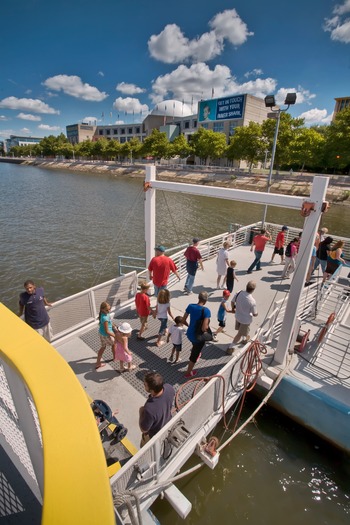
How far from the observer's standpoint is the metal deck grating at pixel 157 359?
17.3 ft

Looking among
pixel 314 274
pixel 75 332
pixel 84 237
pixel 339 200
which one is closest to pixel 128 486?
pixel 75 332

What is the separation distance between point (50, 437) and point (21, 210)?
30245mm

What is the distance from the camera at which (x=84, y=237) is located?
2016 centimetres

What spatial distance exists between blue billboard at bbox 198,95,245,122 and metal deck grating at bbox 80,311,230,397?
8012 centimetres

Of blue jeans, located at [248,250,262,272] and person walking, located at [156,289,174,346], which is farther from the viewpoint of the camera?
blue jeans, located at [248,250,262,272]

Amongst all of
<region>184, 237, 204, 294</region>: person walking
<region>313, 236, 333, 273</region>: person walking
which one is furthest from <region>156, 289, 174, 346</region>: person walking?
<region>313, 236, 333, 273</region>: person walking

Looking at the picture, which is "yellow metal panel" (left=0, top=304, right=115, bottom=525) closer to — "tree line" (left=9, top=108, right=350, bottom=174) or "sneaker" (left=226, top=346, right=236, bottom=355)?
"sneaker" (left=226, top=346, right=236, bottom=355)

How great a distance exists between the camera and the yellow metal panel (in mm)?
1076

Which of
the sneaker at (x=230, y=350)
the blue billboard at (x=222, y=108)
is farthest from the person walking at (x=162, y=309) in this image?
the blue billboard at (x=222, y=108)

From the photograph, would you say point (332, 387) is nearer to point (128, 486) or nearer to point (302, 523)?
point (302, 523)

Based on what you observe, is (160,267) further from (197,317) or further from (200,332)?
(200,332)

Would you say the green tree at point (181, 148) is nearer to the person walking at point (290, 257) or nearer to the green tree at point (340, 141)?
the green tree at point (340, 141)

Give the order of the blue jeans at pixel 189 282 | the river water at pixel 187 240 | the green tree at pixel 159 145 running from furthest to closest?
the green tree at pixel 159 145 < the blue jeans at pixel 189 282 < the river water at pixel 187 240

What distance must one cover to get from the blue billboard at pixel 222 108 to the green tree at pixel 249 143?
2446cm
